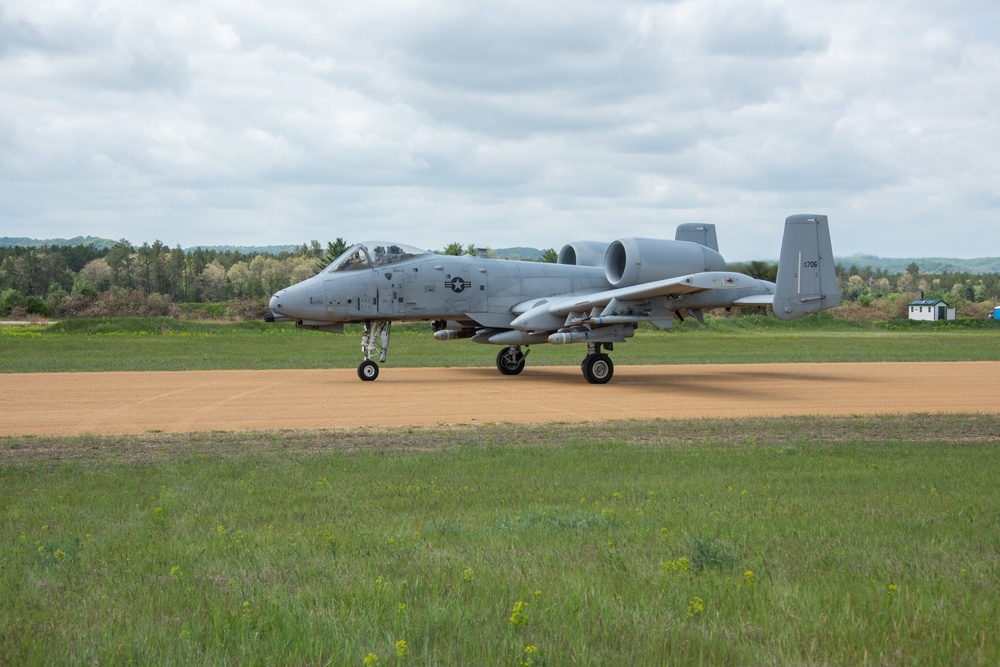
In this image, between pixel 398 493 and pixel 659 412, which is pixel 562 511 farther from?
pixel 659 412

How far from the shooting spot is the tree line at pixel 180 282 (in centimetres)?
7312

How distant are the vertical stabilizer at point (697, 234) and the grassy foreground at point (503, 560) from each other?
697 inches

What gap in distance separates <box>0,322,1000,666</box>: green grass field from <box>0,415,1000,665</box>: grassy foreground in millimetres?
24

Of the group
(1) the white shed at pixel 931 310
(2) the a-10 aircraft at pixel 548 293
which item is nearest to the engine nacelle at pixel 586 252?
(2) the a-10 aircraft at pixel 548 293

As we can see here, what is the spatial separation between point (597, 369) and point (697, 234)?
22.2 ft

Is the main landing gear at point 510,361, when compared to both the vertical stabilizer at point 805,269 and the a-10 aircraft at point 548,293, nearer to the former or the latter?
the a-10 aircraft at point 548,293

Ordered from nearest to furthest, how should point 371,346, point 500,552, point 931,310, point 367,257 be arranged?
point 500,552, point 367,257, point 371,346, point 931,310

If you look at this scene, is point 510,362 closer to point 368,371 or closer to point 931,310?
point 368,371

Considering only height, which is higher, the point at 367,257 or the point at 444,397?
the point at 367,257

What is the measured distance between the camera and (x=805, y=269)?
74.5ft

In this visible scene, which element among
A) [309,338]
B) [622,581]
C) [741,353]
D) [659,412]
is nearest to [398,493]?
[622,581]

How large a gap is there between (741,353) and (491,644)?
1435 inches

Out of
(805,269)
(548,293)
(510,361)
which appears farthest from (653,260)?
(510,361)

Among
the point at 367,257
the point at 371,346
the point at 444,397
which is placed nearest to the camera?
the point at 444,397
